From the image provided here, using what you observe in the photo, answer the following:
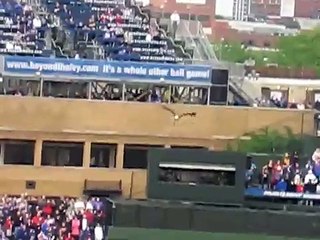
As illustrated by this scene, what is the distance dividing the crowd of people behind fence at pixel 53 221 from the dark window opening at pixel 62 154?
3.41m

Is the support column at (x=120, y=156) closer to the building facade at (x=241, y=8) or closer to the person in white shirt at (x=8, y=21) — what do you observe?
the person in white shirt at (x=8, y=21)

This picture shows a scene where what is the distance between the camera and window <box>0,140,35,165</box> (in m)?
26.2

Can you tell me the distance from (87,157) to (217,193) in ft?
23.5

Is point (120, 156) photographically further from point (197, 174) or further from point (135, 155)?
point (197, 174)

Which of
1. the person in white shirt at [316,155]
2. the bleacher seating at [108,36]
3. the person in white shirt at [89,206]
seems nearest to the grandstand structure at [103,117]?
the bleacher seating at [108,36]

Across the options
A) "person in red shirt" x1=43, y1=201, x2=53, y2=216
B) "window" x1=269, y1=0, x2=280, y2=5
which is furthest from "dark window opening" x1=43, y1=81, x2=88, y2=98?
"window" x1=269, y1=0, x2=280, y2=5

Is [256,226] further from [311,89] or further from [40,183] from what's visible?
[311,89]

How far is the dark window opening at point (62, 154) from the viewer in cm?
2631

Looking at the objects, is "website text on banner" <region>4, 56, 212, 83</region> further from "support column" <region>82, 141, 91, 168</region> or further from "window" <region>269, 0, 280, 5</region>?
"window" <region>269, 0, 280, 5</region>

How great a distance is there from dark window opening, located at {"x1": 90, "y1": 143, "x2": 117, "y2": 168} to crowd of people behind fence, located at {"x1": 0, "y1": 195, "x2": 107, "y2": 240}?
3629 mm

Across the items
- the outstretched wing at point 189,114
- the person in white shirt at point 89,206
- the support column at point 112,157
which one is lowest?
the person in white shirt at point 89,206

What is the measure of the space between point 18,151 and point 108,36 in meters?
4.73

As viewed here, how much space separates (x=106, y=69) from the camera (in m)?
26.0

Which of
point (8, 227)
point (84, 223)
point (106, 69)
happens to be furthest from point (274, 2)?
point (8, 227)
